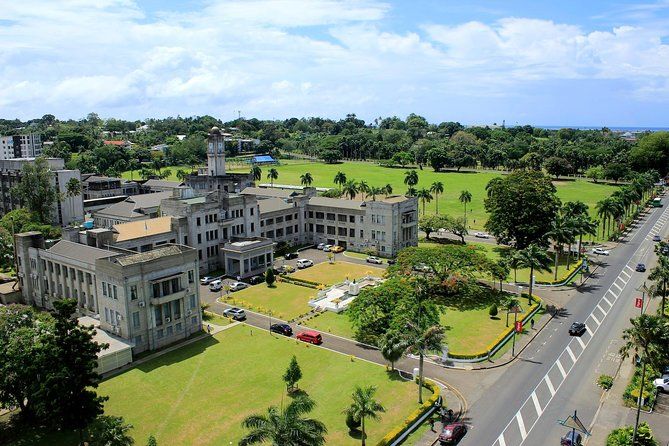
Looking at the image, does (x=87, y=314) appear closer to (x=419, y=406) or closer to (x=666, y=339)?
(x=419, y=406)

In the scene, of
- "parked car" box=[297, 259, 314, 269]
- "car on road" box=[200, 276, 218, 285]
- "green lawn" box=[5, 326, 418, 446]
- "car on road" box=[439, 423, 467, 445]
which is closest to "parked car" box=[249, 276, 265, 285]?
"car on road" box=[200, 276, 218, 285]

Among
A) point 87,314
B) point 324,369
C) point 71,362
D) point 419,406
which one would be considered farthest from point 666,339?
point 87,314

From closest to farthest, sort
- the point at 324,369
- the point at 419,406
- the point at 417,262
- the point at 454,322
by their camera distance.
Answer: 1. the point at 419,406
2. the point at 324,369
3. the point at 454,322
4. the point at 417,262

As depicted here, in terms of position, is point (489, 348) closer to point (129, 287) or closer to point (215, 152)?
point (129, 287)

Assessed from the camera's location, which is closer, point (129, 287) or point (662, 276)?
point (129, 287)

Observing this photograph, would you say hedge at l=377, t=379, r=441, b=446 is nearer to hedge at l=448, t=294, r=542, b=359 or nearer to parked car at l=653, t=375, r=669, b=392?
hedge at l=448, t=294, r=542, b=359

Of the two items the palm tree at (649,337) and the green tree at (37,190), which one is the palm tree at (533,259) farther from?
the green tree at (37,190)

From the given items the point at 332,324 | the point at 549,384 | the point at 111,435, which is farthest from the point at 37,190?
the point at 549,384
